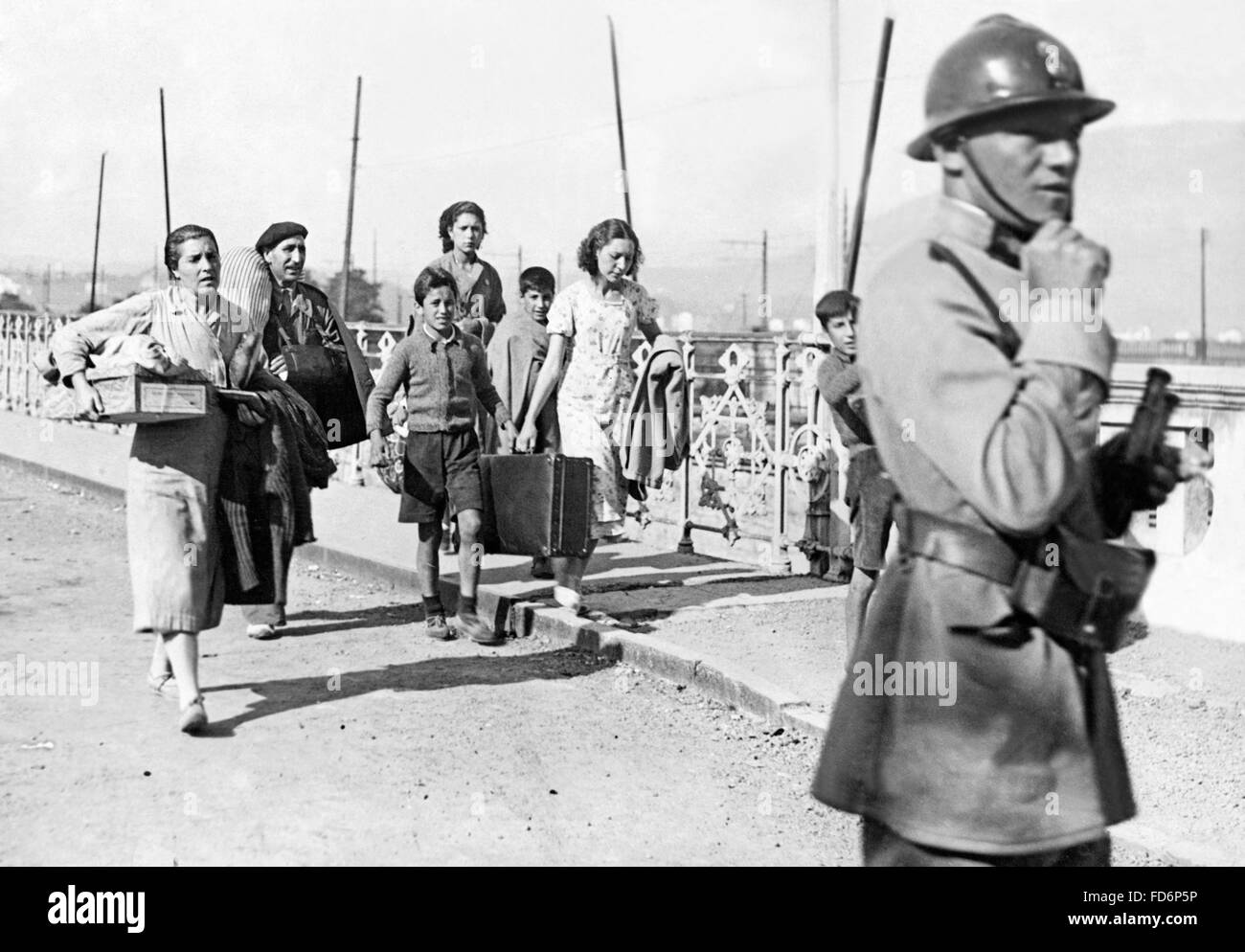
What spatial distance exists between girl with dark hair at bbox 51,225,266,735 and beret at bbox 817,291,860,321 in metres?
2.58

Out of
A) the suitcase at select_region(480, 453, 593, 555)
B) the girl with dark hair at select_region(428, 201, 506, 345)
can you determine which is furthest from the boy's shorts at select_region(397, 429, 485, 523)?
the girl with dark hair at select_region(428, 201, 506, 345)

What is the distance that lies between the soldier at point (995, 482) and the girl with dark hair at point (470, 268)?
7.46 meters

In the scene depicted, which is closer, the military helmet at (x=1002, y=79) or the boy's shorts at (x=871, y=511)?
the military helmet at (x=1002, y=79)

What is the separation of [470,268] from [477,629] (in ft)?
8.96

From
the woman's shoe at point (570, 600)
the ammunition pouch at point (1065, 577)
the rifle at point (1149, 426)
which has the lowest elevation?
the woman's shoe at point (570, 600)

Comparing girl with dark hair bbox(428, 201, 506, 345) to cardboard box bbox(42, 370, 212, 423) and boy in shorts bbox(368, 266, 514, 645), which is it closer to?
boy in shorts bbox(368, 266, 514, 645)

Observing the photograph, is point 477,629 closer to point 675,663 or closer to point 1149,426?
point 675,663

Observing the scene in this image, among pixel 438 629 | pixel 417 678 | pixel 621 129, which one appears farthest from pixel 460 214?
pixel 621 129

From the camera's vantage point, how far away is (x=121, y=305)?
21.5 feet

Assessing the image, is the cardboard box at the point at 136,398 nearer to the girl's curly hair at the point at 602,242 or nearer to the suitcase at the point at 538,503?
the suitcase at the point at 538,503

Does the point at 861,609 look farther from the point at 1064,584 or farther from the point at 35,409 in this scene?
the point at 35,409

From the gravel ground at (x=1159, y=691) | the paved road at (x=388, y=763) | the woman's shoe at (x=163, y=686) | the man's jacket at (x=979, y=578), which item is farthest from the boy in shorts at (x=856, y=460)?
the man's jacket at (x=979, y=578)

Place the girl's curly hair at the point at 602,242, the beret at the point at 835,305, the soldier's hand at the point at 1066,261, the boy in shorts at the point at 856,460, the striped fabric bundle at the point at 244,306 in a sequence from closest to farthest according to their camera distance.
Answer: the soldier's hand at the point at 1066,261, the boy in shorts at the point at 856,460, the striped fabric bundle at the point at 244,306, the beret at the point at 835,305, the girl's curly hair at the point at 602,242

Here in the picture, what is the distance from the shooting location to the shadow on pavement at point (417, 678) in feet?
23.6
